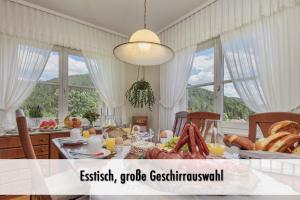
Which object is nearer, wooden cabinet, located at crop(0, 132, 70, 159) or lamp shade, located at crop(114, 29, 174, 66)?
lamp shade, located at crop(114, 29, 174, 66)

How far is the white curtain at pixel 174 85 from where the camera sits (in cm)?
306

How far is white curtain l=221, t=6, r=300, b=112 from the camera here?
5.94 ft

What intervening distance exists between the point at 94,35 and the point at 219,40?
7.27 feet

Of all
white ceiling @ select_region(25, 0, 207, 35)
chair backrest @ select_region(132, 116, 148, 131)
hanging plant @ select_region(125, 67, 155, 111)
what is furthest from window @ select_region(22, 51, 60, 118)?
chair backrest @ select_region(132, 116, 148, 131)

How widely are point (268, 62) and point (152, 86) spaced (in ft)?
7.55

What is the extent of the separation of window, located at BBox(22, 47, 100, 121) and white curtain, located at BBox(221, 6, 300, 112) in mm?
2520

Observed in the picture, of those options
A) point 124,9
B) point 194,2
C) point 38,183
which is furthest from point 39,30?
point 38,183

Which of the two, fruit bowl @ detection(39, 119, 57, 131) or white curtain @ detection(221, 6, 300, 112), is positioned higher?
white curtain @ detection(221, 6, 300, 112)

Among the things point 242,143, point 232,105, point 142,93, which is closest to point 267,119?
point 242,143

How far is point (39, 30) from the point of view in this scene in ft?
9.04

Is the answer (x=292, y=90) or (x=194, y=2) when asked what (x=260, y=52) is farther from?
(x=194, y=2)

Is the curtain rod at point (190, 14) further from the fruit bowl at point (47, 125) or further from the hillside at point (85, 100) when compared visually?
the fruit bowl at point (47, 125)

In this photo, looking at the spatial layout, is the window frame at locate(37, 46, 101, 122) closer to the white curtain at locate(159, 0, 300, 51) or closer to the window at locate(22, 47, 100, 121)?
the window at locate(22, 47, 100, 121)

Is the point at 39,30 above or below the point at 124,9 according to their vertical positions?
below
